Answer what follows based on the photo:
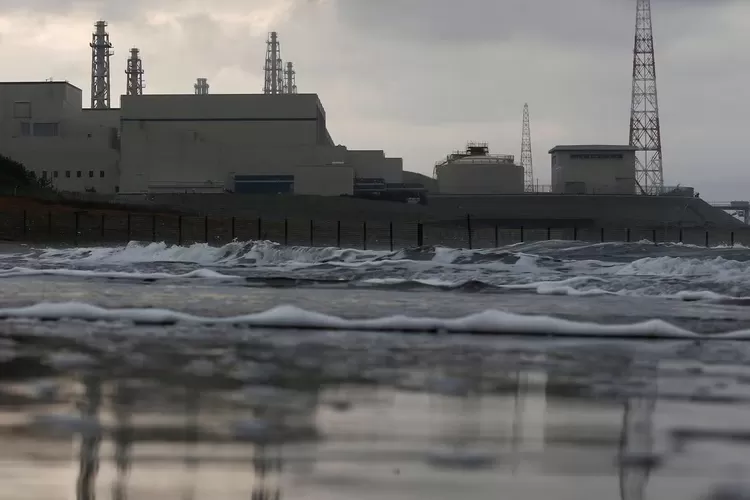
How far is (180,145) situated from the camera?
230 ft

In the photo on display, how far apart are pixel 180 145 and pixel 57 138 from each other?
11.5 m

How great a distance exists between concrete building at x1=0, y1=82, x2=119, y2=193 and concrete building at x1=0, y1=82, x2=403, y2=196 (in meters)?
0.09

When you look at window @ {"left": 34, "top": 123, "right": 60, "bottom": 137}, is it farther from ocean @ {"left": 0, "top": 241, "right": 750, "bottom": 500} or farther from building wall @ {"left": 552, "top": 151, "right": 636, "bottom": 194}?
ocean @ {"left": 0, "top": 241, "right": 750, "bottom": 500}

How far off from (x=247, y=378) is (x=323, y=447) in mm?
1948

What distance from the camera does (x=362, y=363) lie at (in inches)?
262

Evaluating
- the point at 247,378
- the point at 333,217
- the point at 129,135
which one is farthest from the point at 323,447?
the point at 129,135

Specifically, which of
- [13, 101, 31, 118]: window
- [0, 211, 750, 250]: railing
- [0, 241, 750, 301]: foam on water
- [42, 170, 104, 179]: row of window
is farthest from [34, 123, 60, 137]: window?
[0, 241, 750, 301]: foam on water

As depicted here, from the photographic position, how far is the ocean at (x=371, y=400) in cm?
358

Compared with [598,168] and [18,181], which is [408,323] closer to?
[18,181]

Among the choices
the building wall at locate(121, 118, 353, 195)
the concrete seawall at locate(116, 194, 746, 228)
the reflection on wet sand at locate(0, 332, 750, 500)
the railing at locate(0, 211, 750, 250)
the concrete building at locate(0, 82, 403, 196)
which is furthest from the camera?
the concrete building at locate(0, 82, 403, 196)

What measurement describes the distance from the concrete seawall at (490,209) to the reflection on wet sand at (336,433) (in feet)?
193

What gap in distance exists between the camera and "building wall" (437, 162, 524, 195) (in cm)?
7844

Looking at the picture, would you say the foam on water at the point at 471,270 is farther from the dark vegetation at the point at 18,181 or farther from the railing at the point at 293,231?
the dark vegetation at the point at 18,181

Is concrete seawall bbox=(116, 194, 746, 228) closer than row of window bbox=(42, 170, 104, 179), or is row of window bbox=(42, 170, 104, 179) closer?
concrete seawall bbox=(116, 194, 746, 228)
